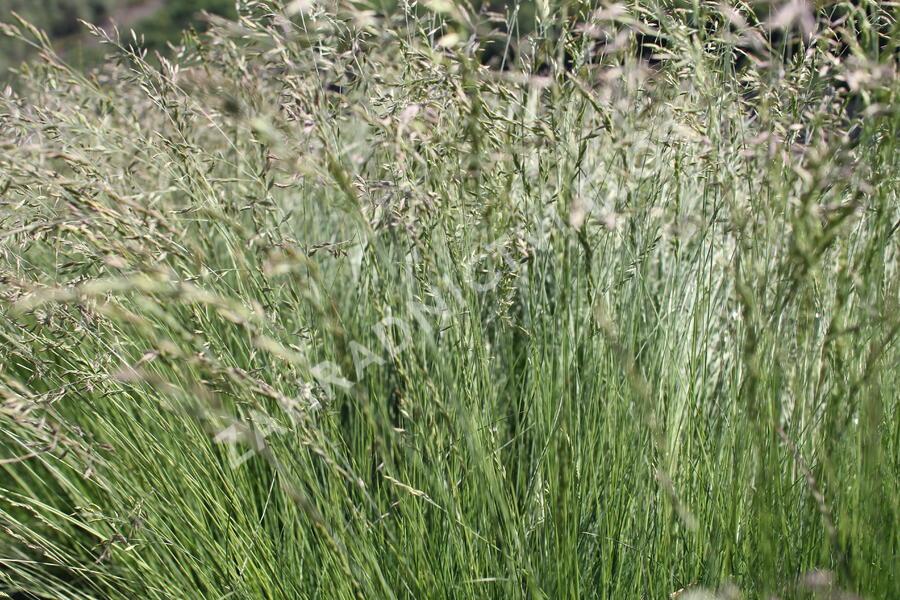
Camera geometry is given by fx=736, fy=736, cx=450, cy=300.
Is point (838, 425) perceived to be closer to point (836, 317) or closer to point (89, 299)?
point (836, 317)

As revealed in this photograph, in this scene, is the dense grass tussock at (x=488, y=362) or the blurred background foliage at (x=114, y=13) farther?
the blurred background foliage at (x=114, y=13)

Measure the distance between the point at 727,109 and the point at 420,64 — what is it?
0.69 m

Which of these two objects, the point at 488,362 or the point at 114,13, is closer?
the point at 488,362

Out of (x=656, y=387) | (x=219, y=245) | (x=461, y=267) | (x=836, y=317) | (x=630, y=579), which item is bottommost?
(x=219, y=245)

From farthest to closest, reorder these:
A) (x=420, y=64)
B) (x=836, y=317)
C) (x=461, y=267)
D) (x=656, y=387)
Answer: (x=656, y=387)
(x=420, y=64)
(x=461, y=267)
(x=836, y=317)

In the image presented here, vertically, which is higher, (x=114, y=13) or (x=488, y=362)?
(x=488, y=362)

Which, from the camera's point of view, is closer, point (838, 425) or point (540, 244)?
point (838, 425)

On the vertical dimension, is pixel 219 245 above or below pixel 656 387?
below

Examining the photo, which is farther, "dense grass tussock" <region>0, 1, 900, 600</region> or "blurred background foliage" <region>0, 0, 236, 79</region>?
"blurred background foliage" <region>0, 0, 236, 79</region>

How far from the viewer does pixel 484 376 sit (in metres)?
1.47

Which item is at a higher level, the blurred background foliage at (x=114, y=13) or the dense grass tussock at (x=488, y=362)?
the dense grass tussock at (x=488, y=362)

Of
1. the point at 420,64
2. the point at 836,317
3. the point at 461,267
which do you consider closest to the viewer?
the point at 836,317

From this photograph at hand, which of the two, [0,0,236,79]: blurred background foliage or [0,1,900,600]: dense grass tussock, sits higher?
[0,1,900,600]: dense grass tussock

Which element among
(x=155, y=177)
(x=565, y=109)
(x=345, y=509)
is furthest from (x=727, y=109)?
(x=155, y=177)
